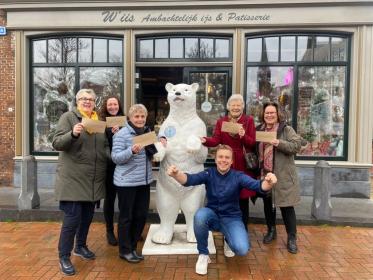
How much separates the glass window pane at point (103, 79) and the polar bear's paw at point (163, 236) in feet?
14.2

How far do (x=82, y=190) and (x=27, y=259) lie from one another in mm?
1194

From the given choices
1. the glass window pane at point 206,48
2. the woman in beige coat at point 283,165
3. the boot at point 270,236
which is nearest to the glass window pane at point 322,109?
the glass window pane at point 206,48

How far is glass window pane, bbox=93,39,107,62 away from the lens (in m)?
8.47

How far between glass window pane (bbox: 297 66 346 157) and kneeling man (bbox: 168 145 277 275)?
437 cm

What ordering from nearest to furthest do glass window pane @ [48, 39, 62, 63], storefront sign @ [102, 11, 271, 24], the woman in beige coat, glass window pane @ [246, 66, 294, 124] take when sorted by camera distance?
the woman in beige coat
storefront sign @ [102, 11, 271, 24]
glass window pane @ [246, 66, 294, 124]
glass window pane @ [48, 39, 62, 63]

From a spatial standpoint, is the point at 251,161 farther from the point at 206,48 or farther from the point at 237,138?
the point at 206,48

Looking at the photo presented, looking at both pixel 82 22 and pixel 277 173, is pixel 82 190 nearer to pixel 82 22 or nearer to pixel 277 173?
pixel 277 173

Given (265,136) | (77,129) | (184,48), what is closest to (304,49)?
(184,48)

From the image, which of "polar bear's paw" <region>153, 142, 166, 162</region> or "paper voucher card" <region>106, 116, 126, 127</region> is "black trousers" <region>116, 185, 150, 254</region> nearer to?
"polar bear's paw" <region>153, 142, 166, 162</region>

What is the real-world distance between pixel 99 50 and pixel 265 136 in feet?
16.8

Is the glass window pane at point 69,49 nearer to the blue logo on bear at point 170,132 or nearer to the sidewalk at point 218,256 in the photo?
the sidewalk at point 218,256

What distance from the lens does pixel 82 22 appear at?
27.0ft

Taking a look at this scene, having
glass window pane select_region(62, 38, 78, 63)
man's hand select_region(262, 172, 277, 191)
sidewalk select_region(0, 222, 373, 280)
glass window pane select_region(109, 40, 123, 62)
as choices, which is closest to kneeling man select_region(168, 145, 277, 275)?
man's hand select_region(262, 172, 277, 191)

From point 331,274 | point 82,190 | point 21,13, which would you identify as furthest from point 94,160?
point 21,13
